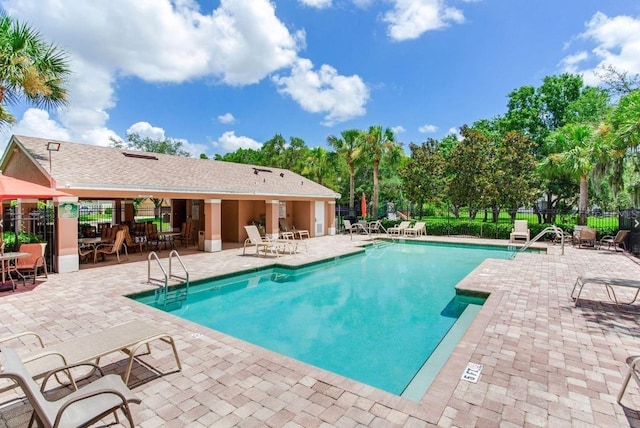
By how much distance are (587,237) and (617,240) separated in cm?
130

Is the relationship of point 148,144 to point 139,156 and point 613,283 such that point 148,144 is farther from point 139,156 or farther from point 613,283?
point 613,283

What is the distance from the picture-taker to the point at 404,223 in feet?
76.0

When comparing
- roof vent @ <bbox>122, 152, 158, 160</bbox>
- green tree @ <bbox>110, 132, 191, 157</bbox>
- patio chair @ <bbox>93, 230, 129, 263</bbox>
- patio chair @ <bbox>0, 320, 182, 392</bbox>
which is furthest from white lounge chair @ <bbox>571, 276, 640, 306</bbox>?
green tree @ <bbox>110, 132, 191, 157</bbox>

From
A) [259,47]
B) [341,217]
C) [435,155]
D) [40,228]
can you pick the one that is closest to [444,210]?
[435,155]

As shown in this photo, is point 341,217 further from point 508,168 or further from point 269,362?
point 269,362

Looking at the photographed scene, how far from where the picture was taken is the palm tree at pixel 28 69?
389 inches

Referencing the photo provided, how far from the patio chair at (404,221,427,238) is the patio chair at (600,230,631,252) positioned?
923 cm

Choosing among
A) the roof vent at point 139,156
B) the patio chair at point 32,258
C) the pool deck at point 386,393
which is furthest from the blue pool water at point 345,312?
the roof vent at point 139,156

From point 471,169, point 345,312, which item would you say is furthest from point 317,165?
point 345,312

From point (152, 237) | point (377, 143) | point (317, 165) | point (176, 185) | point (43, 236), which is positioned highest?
point (377, 143)

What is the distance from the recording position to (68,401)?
2.55m

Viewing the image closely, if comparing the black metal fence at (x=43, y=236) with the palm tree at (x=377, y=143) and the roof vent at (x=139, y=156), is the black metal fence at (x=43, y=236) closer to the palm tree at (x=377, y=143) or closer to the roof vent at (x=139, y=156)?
the roof vent at (x=139, y=156)

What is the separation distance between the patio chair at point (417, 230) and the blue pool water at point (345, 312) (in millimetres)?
8071

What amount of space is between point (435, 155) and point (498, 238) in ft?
26.9
